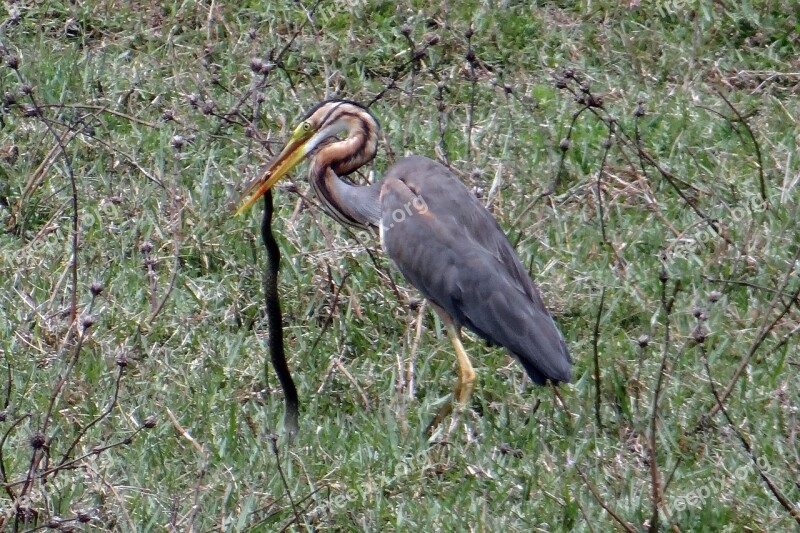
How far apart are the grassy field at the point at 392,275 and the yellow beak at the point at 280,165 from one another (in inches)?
8.6

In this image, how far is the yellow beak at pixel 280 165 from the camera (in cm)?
648

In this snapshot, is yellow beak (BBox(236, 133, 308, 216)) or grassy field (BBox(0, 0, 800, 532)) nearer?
grassy field (BBox(0, 0, 800, 532))

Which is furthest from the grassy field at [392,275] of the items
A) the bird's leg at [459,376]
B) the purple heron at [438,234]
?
the purple heron at [438,234]

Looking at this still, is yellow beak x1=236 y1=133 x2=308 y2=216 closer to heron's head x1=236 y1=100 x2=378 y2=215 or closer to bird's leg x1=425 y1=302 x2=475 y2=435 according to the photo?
heron's head x1=236 y1=100 x2=378 y2=215

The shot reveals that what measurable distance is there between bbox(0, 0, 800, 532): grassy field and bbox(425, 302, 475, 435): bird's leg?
0.26 ft

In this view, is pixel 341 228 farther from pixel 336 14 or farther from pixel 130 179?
pixel 336 14

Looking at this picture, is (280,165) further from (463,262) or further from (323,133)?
(463,262)

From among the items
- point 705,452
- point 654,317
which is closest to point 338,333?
point 654,317

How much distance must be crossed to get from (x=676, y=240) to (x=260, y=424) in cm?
228

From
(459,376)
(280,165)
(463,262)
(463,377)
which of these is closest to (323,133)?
(280,165)

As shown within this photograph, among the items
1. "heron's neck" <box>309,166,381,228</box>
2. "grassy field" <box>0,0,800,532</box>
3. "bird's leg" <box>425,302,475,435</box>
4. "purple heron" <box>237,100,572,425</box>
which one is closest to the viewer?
"grassy field" <box>0,0,800,532</box>

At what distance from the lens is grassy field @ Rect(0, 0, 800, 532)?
4848mm

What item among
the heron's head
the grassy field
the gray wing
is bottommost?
the grassy field

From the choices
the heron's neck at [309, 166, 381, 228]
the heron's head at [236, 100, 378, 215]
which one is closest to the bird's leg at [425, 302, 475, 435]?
the heron's neck at [309, 166, 381, 228]
